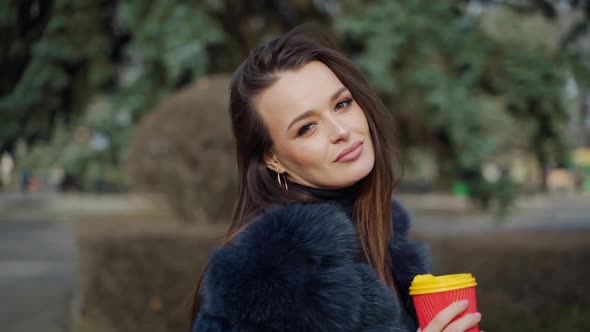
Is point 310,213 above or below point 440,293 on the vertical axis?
above

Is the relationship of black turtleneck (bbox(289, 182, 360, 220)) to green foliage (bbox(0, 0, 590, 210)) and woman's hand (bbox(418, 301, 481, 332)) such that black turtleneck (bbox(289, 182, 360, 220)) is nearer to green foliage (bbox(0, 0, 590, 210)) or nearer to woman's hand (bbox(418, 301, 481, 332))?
woman's hand (bbox(418, 301, 481, 332))

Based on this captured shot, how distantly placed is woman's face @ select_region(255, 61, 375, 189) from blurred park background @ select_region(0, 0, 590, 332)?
362cm

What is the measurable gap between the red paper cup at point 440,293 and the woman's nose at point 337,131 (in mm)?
372

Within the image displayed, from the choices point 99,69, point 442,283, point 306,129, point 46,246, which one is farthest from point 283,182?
point 46,246

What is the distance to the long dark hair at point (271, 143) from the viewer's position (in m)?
1.52

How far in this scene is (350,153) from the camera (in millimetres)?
1494

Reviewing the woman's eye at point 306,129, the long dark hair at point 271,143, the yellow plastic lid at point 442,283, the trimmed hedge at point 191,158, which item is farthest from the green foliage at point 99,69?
the yellow plastic lid at point 442,283

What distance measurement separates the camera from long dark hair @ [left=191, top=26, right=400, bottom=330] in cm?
152

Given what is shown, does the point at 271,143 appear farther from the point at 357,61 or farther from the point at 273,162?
the point at 357,61

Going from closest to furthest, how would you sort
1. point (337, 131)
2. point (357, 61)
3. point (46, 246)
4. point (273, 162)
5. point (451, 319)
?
point (451, 319)
point (337, 131)
point (273, 162)
point (357, 61)
point (46, 246)

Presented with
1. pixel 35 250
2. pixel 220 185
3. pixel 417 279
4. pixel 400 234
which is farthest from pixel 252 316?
pixel 35 250

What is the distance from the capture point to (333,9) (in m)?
8.53

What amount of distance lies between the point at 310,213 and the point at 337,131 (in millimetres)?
210

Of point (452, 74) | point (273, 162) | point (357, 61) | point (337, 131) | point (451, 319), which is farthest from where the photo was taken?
point (357, 61)
